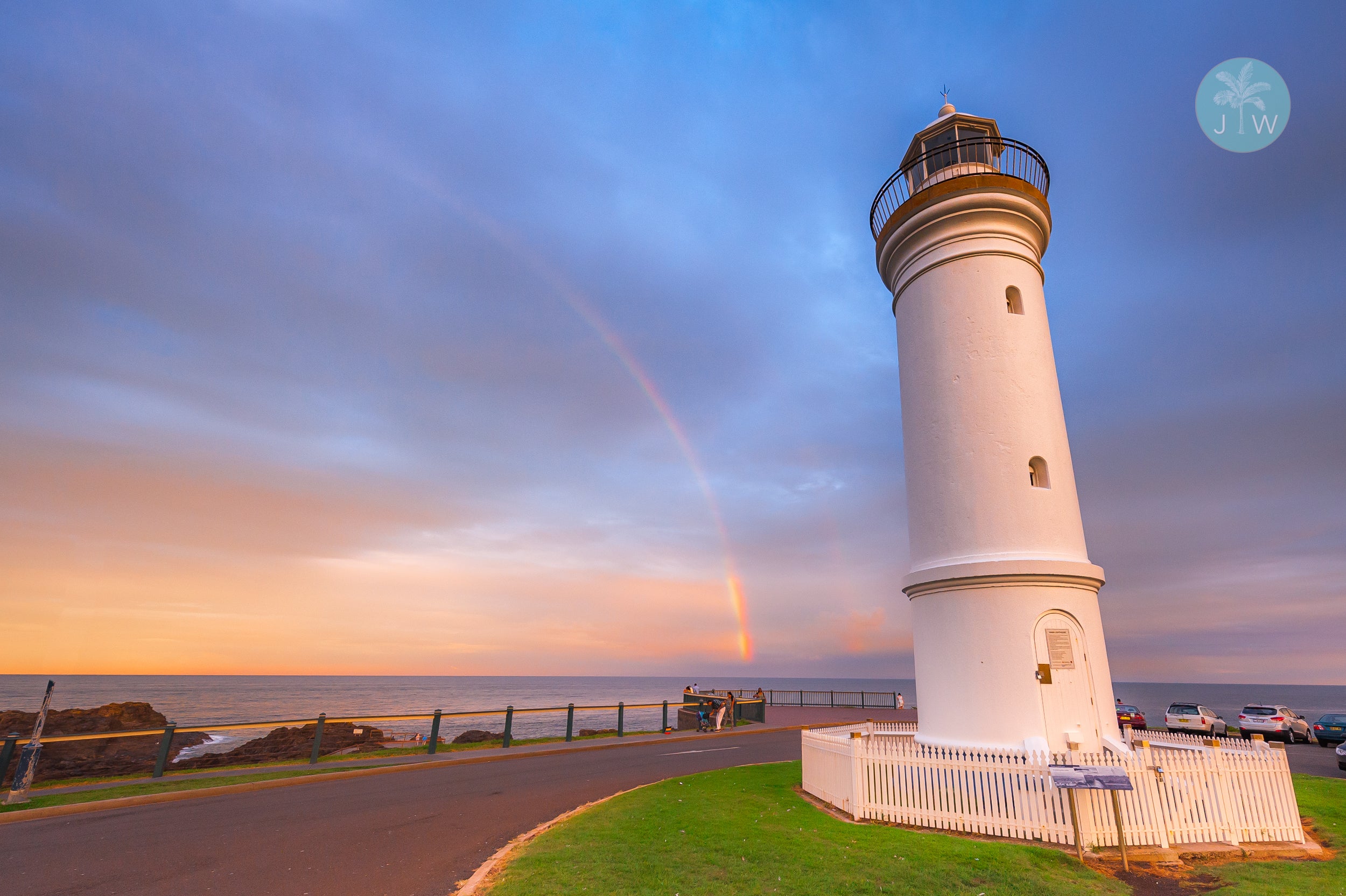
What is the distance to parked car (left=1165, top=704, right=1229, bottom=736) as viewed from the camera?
2825cm

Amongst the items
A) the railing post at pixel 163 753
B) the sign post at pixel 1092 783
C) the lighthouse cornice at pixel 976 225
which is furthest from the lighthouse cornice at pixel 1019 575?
the railing post at pixel 163 753

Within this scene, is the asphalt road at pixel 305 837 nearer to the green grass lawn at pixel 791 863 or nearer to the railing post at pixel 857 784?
the green grass lawn at pixel 791 863

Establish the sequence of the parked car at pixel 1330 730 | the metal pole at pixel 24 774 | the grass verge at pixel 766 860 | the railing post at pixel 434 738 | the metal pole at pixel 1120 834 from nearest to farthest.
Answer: the grass verge at pixel 766 860, the metal pole at pixel 1120 834, the metal pole at pixel 24 774, the railing post at pixel 434 738, the parked car at pixel 1330 730

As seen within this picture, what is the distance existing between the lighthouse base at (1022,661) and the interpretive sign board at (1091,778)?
1573 millimetres

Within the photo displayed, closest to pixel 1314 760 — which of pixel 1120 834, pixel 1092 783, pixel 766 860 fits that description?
pixel 1120 834

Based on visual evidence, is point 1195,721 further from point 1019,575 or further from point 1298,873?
point 1298,873

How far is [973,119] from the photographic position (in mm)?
15188

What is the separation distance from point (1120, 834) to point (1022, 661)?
2949 mm

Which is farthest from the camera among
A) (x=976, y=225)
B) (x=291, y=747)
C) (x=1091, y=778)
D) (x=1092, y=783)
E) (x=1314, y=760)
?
(x=291, y=747)

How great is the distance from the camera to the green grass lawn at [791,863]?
7.27 meters

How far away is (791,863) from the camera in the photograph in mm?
8133

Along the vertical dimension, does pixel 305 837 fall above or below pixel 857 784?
below

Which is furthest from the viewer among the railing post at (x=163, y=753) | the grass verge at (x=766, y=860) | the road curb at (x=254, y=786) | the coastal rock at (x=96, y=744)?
the coastal rock at (x=96, y=744)

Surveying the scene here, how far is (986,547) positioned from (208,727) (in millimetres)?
17031
